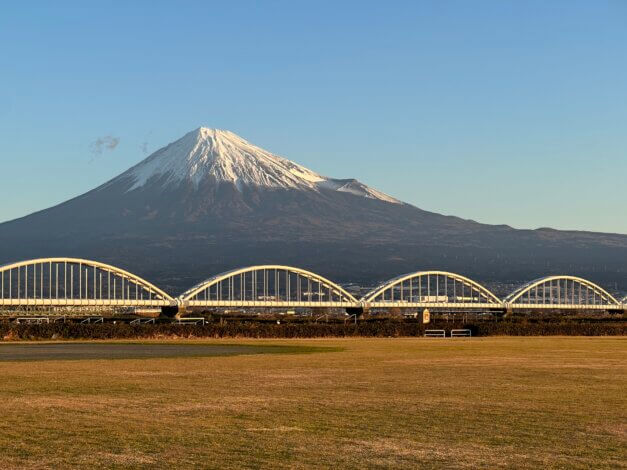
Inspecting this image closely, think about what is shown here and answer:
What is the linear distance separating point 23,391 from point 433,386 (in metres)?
11.2

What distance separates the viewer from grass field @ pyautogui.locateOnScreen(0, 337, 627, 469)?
17.7 meters

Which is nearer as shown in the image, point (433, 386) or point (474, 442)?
point (474, 442)

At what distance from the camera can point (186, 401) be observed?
85.4 ft

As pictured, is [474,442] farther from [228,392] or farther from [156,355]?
[156,355]

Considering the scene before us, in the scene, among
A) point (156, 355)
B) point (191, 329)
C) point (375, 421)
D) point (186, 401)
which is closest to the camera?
point (375, 421)

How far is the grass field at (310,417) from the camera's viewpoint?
1767cm

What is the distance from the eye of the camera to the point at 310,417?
2286 centimetres

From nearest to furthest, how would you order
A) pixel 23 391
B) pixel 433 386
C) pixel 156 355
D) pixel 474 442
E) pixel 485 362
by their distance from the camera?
pixel 474 442, pixel 23 391, pixel 433 386, pixel 485 362, pixel 156 355

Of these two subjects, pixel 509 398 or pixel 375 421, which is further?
pixel 509 398

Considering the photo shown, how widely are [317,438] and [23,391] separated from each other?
38.5 ft

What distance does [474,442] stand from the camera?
1931 cm

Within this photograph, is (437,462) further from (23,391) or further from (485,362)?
(485,362)

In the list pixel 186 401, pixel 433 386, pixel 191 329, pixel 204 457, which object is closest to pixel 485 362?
pixel 433 386

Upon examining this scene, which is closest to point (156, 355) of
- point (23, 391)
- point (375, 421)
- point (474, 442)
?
point (23, 391)
